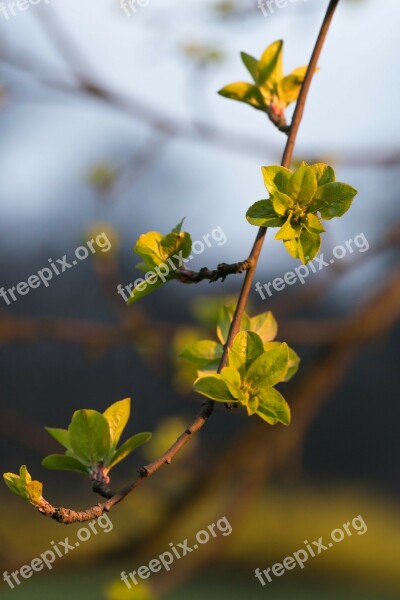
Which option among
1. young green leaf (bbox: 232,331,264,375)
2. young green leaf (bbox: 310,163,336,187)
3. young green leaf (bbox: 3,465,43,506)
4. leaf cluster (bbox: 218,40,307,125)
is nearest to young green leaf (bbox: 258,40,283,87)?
leaf cluster (bbox: 218,40,307,125)

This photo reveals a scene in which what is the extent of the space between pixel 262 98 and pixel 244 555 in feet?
23.5

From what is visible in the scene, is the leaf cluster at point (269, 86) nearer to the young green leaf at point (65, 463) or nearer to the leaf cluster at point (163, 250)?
the leaf cluster at point (163, 250)

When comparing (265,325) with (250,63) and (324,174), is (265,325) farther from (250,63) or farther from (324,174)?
(250,63)

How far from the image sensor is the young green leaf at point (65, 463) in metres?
0.57

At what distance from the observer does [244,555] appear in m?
7.39

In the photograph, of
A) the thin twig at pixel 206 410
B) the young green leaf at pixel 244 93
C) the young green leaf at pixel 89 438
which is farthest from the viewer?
the young green leaf at pixel 244 93

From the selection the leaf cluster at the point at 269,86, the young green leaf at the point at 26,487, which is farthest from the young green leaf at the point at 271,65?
the young green leaf at the point at 26,487

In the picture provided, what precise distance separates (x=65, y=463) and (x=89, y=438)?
0.03m

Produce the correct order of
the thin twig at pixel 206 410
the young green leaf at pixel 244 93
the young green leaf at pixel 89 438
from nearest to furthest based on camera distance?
1. the thin twig at pixel 206 410
2. the young green leaf at pixel 89 438
3. the young green leaf at pixel 244 93

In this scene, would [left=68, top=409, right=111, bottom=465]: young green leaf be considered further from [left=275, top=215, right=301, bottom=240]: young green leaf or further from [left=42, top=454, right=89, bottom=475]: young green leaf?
[left=275, top=215, right=301, bottom=240]: young green leaf

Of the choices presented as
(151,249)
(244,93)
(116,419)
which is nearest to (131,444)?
(116,419)

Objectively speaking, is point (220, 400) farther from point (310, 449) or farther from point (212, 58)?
point (310, 449)

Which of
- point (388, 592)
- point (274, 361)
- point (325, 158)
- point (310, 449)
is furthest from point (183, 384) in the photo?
point (310, 449)

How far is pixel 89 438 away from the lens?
1.87 feet
